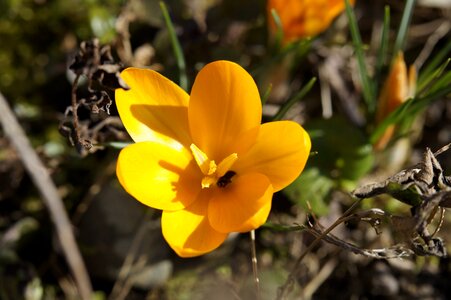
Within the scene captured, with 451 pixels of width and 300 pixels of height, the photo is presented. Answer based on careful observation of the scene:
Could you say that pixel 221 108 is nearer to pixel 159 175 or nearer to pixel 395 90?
pixel 159 175

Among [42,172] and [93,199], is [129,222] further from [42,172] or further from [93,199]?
[42,172]

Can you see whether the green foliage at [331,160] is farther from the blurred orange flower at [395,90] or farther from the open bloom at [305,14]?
the open bloom at [305,14]

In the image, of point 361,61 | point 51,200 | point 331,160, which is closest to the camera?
point 51,200

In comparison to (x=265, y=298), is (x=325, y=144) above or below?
above

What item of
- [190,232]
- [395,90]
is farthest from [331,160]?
[190,232]

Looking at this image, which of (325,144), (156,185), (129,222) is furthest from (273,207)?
(156,185)
